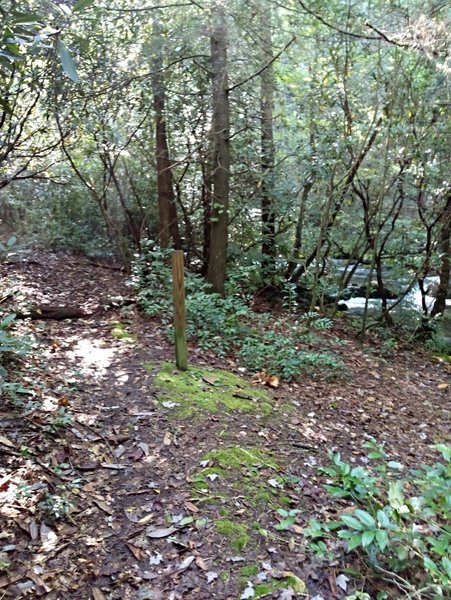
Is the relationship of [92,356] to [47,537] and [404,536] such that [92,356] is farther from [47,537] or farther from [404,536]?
[404,536]

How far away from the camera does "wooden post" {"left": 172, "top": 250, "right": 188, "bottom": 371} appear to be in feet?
14.3

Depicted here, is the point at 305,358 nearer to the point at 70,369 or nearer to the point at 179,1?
the point at 70,369

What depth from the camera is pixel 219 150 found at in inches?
267

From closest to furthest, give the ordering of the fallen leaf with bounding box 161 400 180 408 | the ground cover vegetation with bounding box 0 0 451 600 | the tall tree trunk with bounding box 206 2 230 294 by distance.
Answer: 1. the ground cover vegetation with bounding box 0 0 451 600
2. the fallen leaf with bounding box 161 400 180 408
3. the tall tree trunk with bounding box 206 2 230 294

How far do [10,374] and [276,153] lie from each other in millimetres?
6191

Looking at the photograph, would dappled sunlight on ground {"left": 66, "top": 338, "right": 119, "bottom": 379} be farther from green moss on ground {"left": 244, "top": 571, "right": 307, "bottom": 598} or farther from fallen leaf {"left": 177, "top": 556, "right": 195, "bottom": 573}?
green moss on ground {"left": 244, "top": 571, "right": 307, "bottom": 598}

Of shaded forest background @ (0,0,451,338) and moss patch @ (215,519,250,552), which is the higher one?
shaded forest background @ (0,0,451,338)

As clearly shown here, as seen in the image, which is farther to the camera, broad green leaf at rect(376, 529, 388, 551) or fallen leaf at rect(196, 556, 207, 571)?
fallen leaf at rect(196, 556, 207, 571)

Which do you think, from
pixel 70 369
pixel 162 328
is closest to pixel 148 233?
pixel 162 328

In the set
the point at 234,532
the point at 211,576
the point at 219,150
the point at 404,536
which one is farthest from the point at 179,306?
the point at 219,150

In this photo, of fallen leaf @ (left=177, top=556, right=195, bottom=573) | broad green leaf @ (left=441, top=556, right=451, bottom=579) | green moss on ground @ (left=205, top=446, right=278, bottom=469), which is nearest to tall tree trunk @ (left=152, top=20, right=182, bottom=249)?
green moss on ground @ (left=205, top=446, right=278, bottom=469)

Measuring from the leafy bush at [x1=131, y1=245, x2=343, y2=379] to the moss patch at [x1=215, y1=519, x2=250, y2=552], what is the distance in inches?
105

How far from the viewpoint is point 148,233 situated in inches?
370

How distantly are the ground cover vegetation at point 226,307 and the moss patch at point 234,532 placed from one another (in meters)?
0.02
